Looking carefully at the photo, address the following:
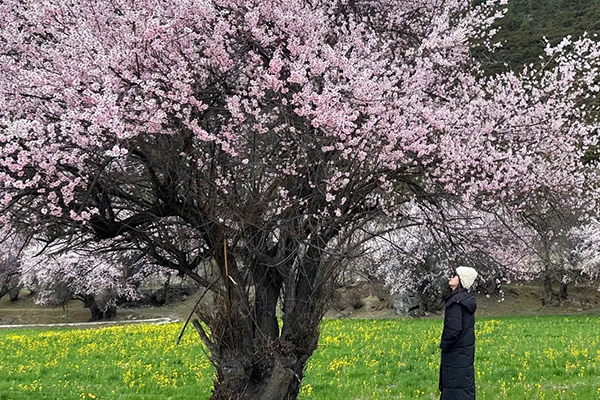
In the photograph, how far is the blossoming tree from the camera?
238 inches

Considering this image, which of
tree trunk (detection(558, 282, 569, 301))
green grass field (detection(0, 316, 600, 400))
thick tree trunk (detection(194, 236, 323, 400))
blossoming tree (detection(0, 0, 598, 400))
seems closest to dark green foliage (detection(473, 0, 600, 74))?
tree trunk (detection(558, 282, 569, 301))

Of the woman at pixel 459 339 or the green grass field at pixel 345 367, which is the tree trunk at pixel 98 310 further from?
the woman at pixel 459 339

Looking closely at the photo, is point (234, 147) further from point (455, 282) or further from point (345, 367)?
point (345, 367)

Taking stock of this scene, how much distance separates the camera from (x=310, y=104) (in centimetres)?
660

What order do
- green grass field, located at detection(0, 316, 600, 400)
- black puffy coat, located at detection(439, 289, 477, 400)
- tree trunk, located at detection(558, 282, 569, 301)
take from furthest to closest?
tree trunk, located at detection(558, 282, 569, 301)
green grass field, located at detection(0, 316, 600, 400)
black puffy coat, located at detection(439, 289, 477, 400)

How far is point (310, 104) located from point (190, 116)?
1.42 m

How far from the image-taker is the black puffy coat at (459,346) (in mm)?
5938

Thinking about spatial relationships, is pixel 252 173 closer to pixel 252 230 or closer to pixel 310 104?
pixel 252 230

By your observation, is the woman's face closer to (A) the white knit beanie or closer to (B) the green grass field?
(A) the white knit beanie

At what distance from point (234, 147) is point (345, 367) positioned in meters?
6.54

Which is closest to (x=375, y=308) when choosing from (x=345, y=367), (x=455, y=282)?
(x=345, y=367)

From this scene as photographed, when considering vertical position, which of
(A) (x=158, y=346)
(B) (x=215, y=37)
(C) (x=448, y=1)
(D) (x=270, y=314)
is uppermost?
(C) (x=448, y=1)

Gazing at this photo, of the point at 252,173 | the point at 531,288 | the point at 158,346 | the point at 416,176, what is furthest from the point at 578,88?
the point at 531,288

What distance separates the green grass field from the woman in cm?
256
